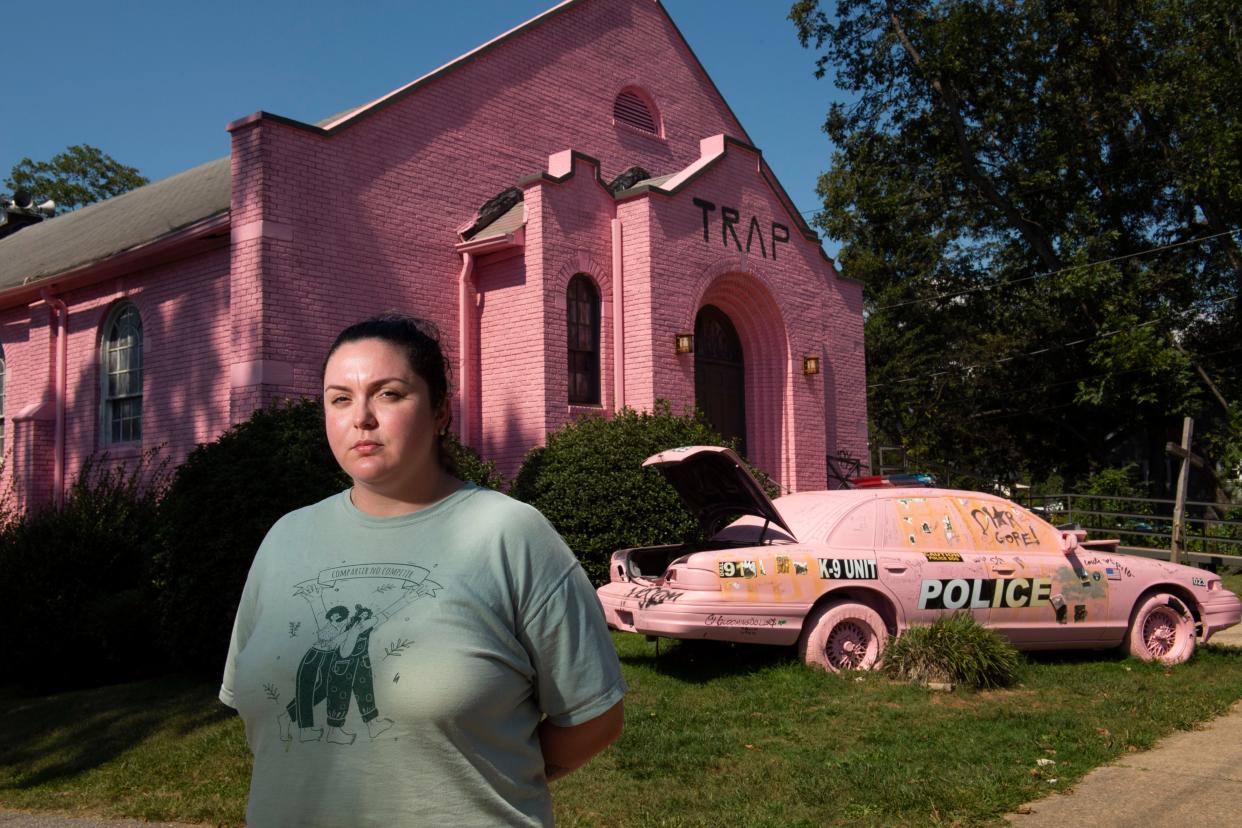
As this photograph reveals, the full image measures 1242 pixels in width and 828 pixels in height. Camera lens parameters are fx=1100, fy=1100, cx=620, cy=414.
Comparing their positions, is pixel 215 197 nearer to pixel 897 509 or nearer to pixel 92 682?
pixel 92 682

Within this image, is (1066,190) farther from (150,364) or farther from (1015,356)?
(150,364)

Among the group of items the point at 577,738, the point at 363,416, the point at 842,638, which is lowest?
the point at 842,638

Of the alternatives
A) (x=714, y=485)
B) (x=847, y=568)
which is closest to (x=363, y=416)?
(x=847, y=568)

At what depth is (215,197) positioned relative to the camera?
15945mm

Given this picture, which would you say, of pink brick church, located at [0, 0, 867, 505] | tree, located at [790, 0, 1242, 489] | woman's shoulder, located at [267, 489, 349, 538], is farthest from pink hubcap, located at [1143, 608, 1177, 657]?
tree, located at [790, 0, 1242, 489]

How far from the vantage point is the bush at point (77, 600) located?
10.5 metres

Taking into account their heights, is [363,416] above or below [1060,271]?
below

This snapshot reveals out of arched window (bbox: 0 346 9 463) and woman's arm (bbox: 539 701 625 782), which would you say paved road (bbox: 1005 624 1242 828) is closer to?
woman's arm (bbox: 539 701 625 782)

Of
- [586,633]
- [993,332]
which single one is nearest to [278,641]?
[586,633]

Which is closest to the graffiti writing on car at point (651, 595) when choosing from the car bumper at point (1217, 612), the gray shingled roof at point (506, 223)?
the car bumper at point (1217, 612)

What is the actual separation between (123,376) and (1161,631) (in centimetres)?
1304

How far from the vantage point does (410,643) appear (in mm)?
2271

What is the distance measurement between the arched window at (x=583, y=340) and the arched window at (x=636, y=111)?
178 inches

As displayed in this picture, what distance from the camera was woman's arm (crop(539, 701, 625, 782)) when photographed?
2455 mm
